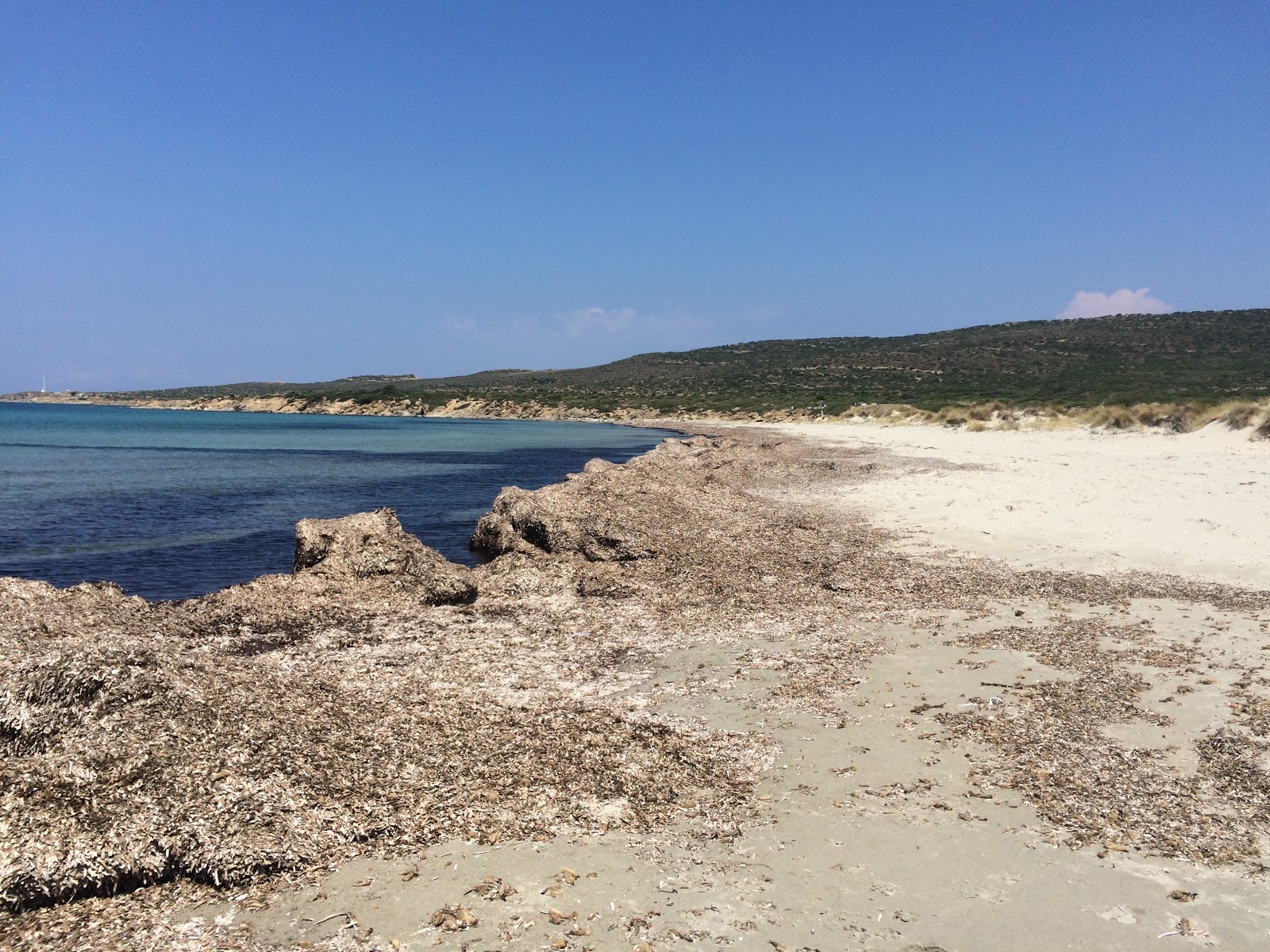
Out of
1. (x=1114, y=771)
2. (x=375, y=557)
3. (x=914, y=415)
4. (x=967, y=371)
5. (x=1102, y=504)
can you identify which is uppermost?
(x=967, y=371)

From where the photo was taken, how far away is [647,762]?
6254mm

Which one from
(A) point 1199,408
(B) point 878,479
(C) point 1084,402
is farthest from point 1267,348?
(B) point 878,479

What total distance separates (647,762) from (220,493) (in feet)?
85.4

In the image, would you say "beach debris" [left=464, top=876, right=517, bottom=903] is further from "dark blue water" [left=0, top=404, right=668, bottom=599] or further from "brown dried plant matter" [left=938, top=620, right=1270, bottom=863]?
"dark blue water" [left=0, top=404, right=668, bottom=599]

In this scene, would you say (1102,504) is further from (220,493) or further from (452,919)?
(220,493)

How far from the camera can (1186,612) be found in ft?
32.9

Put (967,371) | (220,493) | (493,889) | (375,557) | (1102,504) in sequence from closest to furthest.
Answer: (493,889)
(375,557)
(1102,504)
(220,493)
(967,371)

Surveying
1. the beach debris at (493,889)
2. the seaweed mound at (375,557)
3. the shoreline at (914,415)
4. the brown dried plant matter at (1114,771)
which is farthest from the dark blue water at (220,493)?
the shoreline at (914,415)

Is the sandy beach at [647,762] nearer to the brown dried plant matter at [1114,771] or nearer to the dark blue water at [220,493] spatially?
the brown dried plant matter at [1114,771]

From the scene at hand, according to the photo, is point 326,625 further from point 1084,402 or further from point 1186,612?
point 1084,402

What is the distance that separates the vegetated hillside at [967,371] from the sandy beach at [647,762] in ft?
150

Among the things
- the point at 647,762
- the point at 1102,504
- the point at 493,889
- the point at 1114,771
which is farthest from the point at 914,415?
the point at 493,889

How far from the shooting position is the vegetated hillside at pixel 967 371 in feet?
218

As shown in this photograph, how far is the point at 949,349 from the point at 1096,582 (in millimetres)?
105250
